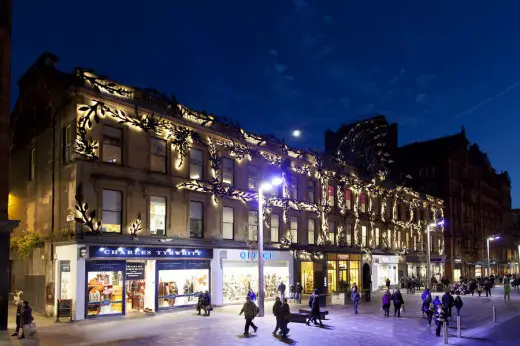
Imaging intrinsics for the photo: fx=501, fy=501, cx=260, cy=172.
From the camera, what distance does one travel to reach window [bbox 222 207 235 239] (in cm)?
3378

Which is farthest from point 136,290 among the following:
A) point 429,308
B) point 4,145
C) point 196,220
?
point 429,308

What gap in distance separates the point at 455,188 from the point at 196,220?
51.7m

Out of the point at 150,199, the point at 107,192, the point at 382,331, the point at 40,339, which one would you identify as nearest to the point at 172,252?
the point at 150,199

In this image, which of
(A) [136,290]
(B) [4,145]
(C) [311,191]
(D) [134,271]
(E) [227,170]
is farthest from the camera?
(C) [311,191]

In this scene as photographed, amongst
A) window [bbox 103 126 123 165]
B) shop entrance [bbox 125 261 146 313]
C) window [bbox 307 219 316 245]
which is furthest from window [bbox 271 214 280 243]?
window [bbox 103 126 123 165]

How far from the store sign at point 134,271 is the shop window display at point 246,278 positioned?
6566mm

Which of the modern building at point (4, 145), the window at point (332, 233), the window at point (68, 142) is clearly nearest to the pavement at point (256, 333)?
the modern building at point (4, 145)

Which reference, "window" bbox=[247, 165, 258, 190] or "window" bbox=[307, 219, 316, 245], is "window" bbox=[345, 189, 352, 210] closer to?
"window" bbox=[307, 219, 316, 245]

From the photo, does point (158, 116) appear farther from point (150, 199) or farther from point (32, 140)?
point (32, 140)

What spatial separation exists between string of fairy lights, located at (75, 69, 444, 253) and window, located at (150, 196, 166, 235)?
134 cm

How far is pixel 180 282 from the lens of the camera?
98.5ft

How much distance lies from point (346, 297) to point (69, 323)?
60.8 ft

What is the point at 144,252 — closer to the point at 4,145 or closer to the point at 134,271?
the point at 134,271

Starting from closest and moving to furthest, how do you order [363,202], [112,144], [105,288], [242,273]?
[105,288] → [112,144] → [242,273] → [363,202]
